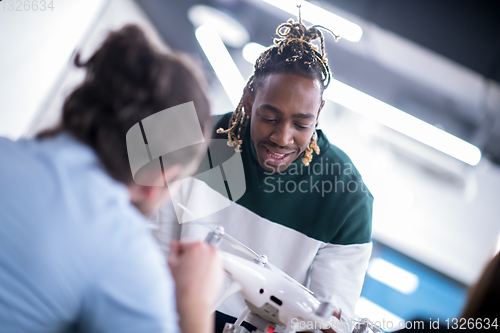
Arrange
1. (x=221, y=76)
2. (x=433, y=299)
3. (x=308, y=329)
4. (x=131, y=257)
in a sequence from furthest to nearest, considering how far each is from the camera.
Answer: (x=433, y=299), (x=221, y=76), (x=308, y=329), (x=131, y=257)

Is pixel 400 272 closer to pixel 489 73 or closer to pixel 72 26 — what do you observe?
pixel 489 73

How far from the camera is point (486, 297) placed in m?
0.46

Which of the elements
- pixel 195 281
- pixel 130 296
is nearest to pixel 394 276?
pixel 195 281

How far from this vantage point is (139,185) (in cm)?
53

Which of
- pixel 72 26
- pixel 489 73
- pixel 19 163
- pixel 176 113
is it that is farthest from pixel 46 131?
pixel 489 73

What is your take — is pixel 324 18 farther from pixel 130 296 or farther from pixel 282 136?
pixel 130 296

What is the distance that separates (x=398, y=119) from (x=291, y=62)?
1.53 ft

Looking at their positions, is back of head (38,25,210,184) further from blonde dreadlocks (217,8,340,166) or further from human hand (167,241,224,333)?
blonde dreadlocks (217,8,340,166)

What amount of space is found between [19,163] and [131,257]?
196 mm

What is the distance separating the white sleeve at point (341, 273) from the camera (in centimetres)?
89

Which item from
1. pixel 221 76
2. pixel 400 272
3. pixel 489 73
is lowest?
pixel 400 272

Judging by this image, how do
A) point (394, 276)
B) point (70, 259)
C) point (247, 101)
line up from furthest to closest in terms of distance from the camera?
point (394, 276) < point (247, 101) < point (70, 259)

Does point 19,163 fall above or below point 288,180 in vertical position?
below

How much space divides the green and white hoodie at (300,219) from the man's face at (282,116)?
0.12 feet
